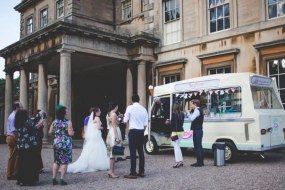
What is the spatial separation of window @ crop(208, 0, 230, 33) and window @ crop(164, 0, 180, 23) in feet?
7.01

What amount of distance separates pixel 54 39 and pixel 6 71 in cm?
747

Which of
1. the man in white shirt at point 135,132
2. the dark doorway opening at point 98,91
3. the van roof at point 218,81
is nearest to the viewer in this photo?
the man in white shirt at point 135,132

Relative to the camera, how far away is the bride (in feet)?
30.5

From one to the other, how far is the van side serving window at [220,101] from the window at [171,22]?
7.44m

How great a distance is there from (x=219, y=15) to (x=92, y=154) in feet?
35.1

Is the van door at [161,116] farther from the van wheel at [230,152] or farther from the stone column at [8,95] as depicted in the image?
the stone column at [8,95]

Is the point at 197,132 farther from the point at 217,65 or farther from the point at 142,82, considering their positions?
the point at 142,82

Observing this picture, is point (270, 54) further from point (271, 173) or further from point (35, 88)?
point (35, 88)

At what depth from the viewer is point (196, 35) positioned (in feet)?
57.2

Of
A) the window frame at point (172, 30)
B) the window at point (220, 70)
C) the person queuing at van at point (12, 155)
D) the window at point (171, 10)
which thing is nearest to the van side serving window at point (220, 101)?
the window at point (220, 70)

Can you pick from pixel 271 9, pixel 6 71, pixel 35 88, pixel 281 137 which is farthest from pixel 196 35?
pixel 35 88

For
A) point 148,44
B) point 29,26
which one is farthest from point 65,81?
point 29,26

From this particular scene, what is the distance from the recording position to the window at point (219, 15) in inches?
647

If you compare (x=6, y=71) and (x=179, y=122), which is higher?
(x=6, y=71)
